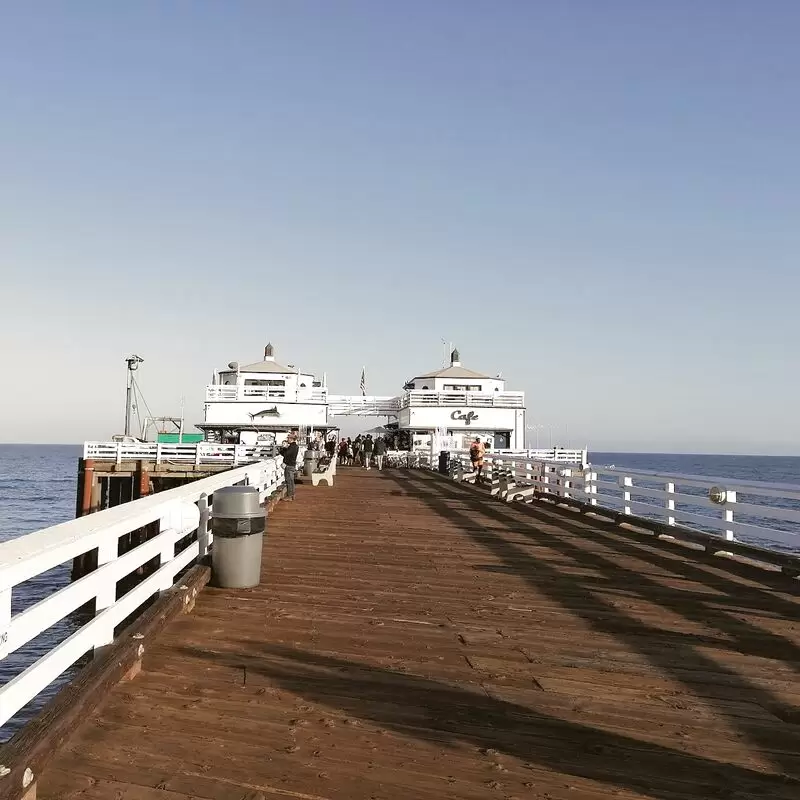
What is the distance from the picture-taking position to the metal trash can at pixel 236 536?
7328 mm

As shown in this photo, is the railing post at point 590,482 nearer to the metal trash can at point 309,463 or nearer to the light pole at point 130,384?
the metal trash can at point 309,463

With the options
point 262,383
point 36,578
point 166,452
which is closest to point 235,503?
point 36,578

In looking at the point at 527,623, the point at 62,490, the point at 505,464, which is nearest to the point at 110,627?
the point at 527,623

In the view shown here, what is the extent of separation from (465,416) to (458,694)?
174 feet

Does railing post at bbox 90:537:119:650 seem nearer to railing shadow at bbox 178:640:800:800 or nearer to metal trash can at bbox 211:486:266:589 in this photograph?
railing shadow at bbox 178:640:800:800

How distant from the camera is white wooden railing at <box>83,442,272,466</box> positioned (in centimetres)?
3400

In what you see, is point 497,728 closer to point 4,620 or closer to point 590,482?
point 4,620

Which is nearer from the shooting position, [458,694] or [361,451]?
[458,694]

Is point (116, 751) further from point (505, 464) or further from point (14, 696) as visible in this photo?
point (505, 464)

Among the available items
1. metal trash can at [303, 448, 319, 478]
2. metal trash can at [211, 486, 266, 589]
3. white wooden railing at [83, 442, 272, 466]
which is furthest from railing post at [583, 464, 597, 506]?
white wooden railing at [83, 442, 272, 466]

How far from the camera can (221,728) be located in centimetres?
397

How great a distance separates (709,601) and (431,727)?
493 cm

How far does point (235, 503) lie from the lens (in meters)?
7.31

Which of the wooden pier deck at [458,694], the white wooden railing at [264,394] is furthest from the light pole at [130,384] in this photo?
the wooden pier deck at [458,694]
